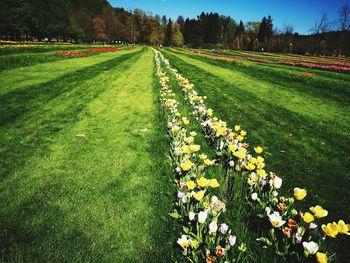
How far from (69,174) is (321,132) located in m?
6.42

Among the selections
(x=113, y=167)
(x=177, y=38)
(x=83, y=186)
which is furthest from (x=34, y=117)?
(x=177, y=38)

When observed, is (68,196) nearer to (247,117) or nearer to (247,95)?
(247,117)

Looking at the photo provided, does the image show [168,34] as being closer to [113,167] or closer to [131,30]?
[131,30]

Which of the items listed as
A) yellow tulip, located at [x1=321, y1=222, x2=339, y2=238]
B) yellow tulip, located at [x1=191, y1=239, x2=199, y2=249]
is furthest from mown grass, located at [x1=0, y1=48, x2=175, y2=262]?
yellow tulip, located at [x1=321, y1=222, x2=339, y2=238]

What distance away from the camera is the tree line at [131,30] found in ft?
156

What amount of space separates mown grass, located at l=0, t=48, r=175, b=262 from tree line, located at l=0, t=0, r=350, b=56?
5067cm

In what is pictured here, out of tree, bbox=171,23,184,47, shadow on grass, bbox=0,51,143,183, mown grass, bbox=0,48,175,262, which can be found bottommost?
mown grass, bbox=0,48,175,262

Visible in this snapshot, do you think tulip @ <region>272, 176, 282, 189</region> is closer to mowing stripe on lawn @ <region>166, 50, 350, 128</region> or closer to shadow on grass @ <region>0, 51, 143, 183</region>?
shadow on grass @ <region>0, 51, 143, 183</region>

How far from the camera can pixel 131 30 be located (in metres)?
101

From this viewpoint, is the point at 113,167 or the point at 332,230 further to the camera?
the point at 113,167

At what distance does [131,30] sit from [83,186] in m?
110

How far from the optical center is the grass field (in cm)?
237

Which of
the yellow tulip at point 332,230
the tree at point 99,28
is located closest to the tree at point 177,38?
the tree at point 99,28

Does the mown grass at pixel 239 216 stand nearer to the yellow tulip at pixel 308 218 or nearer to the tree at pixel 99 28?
the yellow tulip at pixel 308 218
